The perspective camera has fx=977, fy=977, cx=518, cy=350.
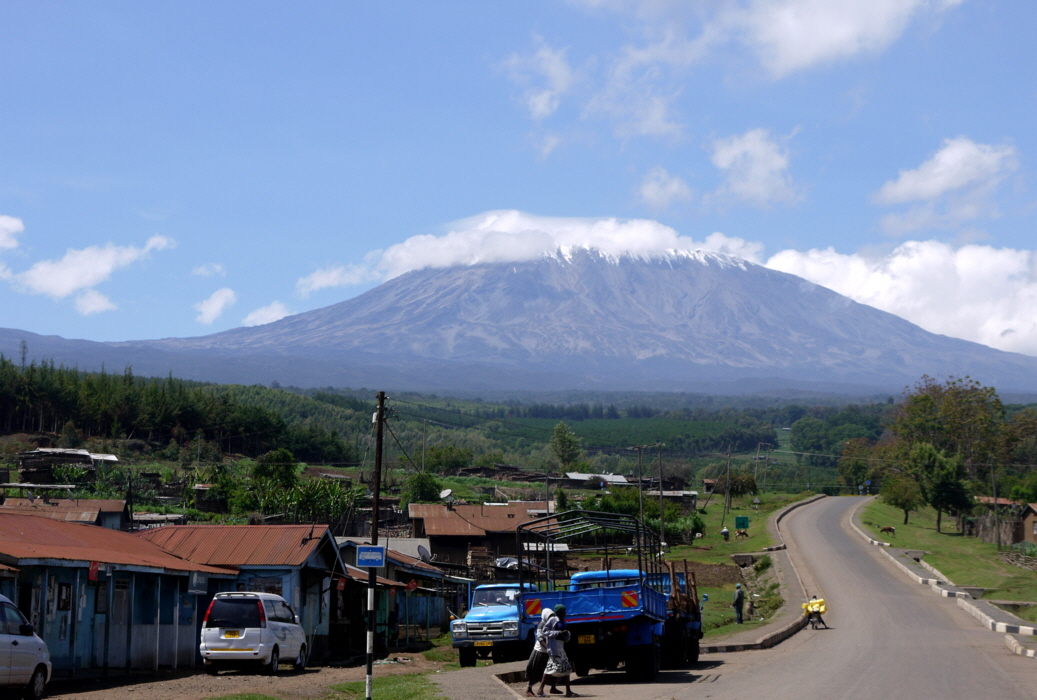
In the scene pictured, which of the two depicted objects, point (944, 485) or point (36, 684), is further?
point (944, 485)

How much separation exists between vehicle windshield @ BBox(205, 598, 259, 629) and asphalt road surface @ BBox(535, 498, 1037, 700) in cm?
655

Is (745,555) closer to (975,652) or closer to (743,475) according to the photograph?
(975,652)

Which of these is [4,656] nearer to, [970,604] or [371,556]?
[371,556]

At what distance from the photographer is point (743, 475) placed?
103625mm

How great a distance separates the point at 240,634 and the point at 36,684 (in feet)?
16.9

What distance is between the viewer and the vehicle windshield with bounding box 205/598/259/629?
19.4 metres

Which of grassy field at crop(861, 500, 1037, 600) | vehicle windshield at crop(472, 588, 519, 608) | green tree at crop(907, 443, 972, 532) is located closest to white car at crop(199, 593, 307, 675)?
vehicle windshield at crop(472, 588, 519, 608)

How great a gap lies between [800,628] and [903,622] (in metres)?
3.25

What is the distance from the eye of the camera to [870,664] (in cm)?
2047

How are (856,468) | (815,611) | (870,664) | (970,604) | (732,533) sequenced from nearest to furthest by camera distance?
(870,664) < (815,611) < (970,604) < (732,533) < (856,468)

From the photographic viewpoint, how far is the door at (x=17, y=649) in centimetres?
1361

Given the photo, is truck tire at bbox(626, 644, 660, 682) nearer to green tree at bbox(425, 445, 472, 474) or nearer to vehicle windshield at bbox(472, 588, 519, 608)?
vehicle windshield at bbox(472, 588, 519, 608)

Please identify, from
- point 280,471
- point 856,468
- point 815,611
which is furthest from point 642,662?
point 856,468

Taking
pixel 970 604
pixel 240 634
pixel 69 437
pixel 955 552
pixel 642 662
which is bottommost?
pixel 955 552
